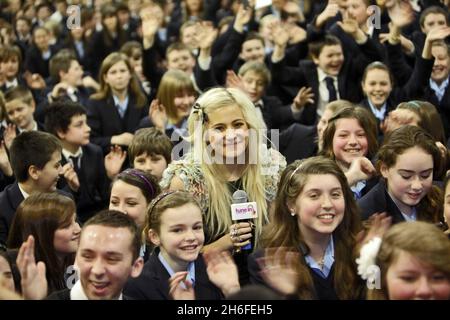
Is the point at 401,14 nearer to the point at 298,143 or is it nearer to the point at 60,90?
the point at 298,143

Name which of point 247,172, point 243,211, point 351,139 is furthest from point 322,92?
point 243,211

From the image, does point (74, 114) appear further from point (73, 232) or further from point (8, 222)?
point (73, 232)

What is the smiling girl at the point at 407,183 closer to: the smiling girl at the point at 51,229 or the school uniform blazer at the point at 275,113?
the smiling girl at the point at 51,229

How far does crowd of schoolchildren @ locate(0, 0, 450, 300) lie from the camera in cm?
323

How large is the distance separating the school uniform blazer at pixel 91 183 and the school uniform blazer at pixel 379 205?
2.62 metres

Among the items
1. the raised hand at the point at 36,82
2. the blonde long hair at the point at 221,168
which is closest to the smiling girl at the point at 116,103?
the raised hand at the point at 36,82

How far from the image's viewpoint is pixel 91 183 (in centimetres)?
636

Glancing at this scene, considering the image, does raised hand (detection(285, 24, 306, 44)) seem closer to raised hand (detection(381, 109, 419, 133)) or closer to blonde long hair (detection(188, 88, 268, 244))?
raised hand (detection(381, 109, 419, 133))

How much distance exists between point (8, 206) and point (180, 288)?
6.52ft

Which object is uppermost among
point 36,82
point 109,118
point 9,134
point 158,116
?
point 36,82

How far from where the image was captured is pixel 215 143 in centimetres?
409

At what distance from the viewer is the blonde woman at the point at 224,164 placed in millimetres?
4027
